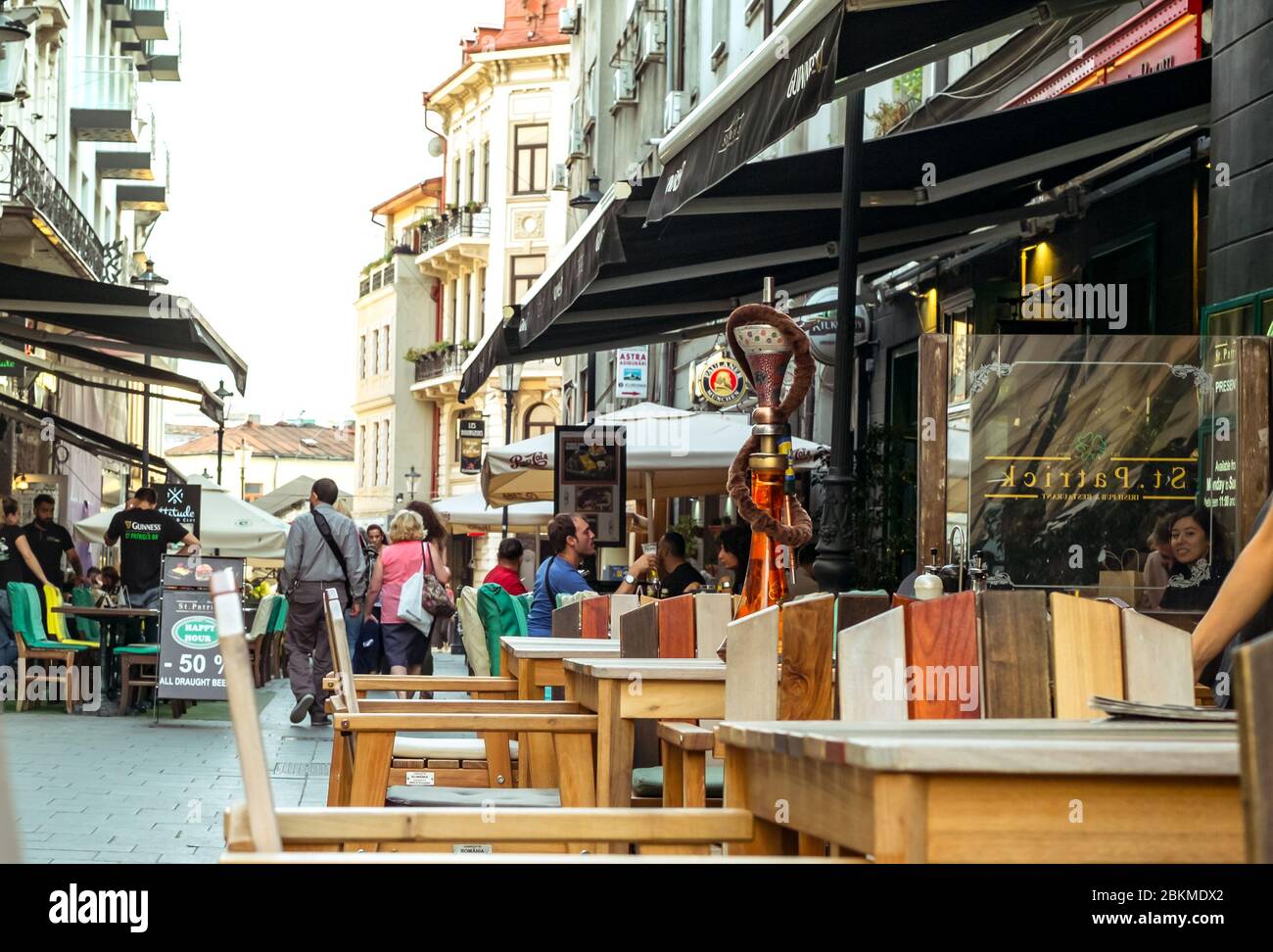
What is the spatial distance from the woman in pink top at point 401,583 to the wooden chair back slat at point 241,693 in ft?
40.0

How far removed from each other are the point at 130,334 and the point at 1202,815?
14.1 metres

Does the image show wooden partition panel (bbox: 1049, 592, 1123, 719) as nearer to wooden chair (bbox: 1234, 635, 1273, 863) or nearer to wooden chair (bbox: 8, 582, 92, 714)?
wooden chair (bbox: 1234, 635, 1273, 863)

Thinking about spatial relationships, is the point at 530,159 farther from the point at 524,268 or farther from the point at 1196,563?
the point at 1196,563

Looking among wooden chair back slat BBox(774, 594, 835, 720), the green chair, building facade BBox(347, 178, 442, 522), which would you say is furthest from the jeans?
building facade BBox(347, 178, 442, 522)

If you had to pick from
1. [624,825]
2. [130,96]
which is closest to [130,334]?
[624,825]

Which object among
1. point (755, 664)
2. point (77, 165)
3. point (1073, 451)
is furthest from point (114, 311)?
point (77, 165)

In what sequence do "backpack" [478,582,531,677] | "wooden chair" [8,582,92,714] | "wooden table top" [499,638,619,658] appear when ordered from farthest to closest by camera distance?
"wooden chair" [8,582,92,714] → "backpack" [478,582,531,677] → "wooden table top" [499,638,619,658]

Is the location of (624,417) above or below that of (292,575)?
above

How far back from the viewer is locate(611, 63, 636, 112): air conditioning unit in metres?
33.8

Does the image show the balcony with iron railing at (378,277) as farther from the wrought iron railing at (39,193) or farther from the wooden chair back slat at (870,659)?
the wooden chair back slat at (870,659)

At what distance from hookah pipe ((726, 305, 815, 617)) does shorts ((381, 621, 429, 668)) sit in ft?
30.7

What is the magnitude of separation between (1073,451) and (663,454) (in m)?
7.18
